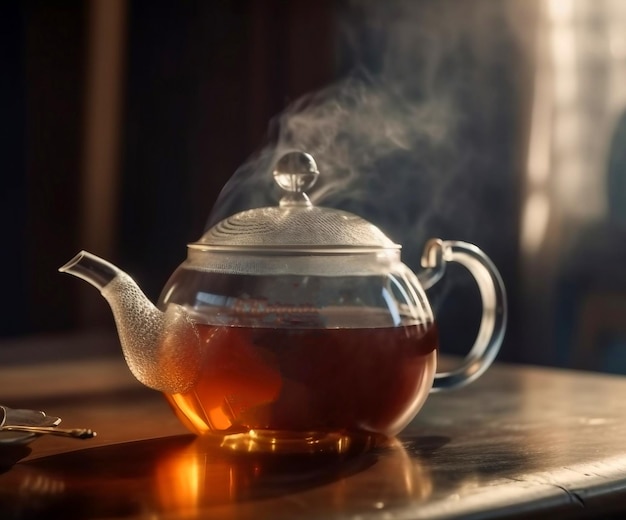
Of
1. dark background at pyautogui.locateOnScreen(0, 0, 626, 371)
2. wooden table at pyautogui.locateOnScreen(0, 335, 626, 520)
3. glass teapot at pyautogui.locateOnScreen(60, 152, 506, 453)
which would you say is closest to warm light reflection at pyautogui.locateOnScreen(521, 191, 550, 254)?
dark background at pyautogui.locateOnScreen(0, 0, 626, 371)

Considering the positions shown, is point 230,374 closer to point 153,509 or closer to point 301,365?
point 301,365

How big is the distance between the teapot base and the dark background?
5.13 ft

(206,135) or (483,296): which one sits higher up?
(206,135)

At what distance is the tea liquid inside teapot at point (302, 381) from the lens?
756mm

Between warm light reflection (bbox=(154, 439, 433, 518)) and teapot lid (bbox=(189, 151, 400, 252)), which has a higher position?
teapot lid (bbox=(189, 151, 400, 252))

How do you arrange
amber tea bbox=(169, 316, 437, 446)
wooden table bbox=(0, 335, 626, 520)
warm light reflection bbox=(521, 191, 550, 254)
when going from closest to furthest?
1. wooden table bbox=(0, 335, 626, 520)
2. amber tea bbox=(169, 316, 437, 446)
3. warm light reflection bbox=(521, 191, 550, 254)

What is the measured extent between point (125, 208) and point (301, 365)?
7.65ft

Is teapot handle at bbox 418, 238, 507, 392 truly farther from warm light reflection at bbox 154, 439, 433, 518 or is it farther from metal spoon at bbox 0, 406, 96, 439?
metal spoon at bbox 0, 406, 96, 439

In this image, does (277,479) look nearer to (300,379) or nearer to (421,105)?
(300,379)

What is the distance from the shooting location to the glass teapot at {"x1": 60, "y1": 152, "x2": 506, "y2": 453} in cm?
76

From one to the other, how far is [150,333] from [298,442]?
0.50 ft

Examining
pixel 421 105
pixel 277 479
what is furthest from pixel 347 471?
pixel 421 105

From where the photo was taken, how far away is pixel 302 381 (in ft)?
2.47

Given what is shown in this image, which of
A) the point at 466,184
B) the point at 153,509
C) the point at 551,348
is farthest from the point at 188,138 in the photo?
the point at 153,509
